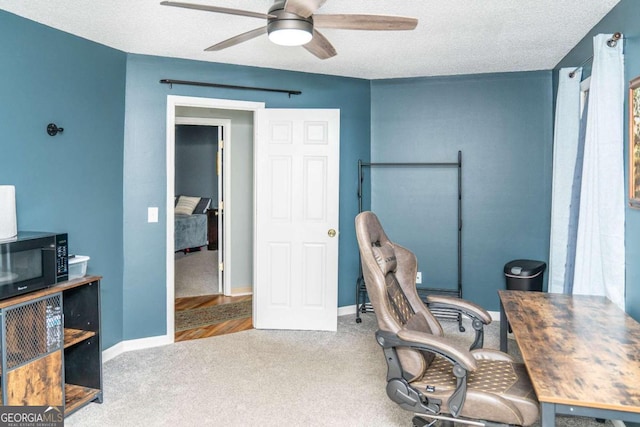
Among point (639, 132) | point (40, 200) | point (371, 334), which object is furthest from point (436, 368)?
point (40, 200)

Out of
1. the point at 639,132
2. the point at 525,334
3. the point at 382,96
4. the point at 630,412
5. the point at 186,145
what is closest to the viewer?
the point at 630,412

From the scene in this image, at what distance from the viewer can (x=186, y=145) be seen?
9.09 m

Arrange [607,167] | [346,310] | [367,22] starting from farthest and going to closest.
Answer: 1. [346,310]
2. [607,167]
3. [367,22]

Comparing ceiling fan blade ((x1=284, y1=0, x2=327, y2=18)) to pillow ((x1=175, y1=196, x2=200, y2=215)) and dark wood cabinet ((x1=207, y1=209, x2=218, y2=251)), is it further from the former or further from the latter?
pillow ((x1=175, y1=196, x2=200, y2=215))

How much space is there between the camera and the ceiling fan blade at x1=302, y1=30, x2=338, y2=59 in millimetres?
2568

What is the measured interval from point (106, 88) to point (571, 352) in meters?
3.51

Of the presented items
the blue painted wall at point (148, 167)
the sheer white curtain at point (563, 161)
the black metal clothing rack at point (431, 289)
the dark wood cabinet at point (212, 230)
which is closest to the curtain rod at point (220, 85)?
the blue painted wall at point (148, 167)

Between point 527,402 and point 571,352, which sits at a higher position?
→ point 571,352

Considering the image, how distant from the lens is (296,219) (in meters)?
4.21

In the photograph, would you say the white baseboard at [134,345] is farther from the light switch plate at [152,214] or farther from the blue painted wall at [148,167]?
the light switch plate at [152,214]

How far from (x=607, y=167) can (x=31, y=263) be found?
3.27 metres

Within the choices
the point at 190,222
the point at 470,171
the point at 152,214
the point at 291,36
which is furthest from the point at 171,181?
the point at 190,222

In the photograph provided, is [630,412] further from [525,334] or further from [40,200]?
[40,200]

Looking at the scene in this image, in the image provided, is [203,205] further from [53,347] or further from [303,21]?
[303,21]
